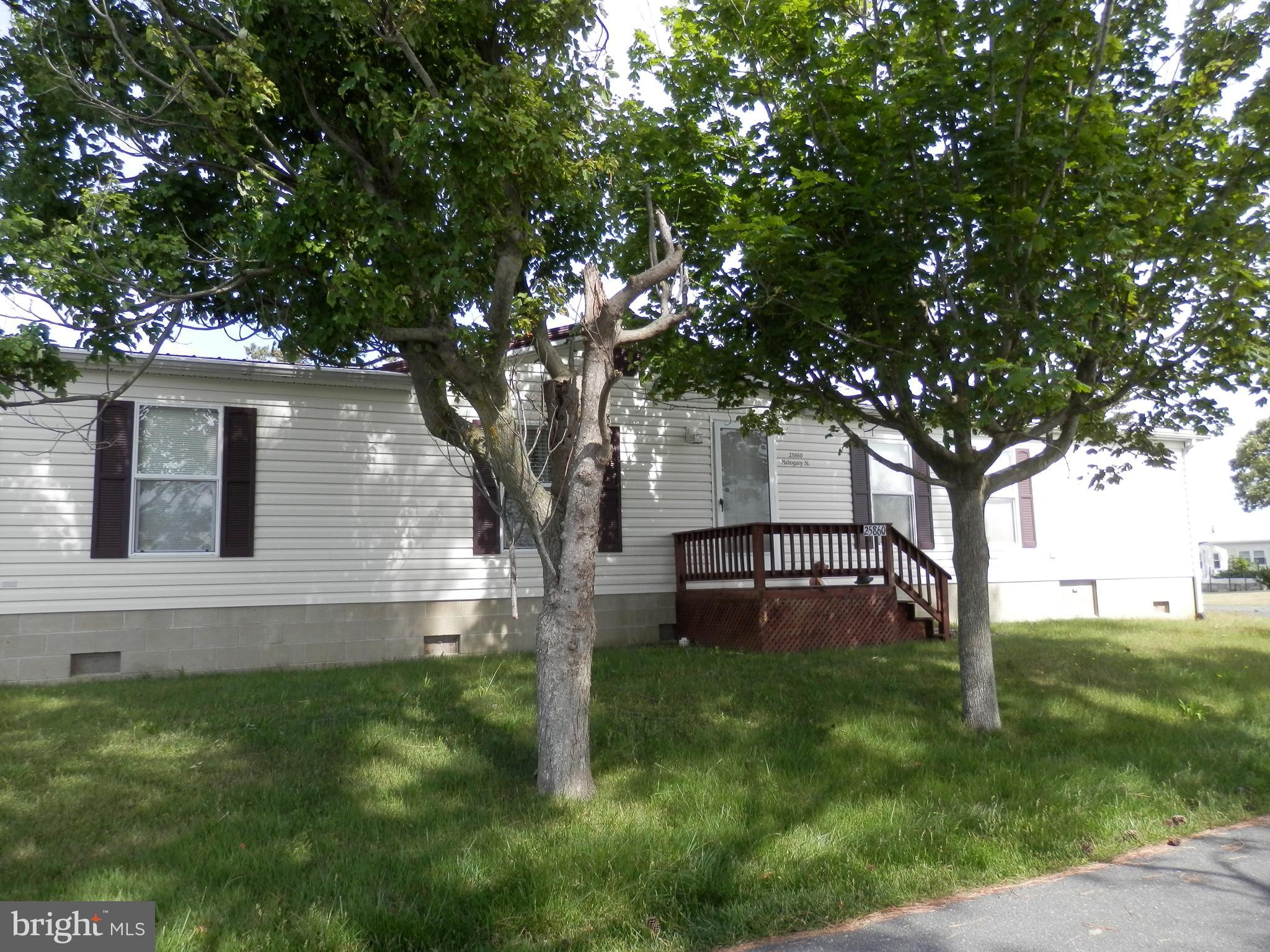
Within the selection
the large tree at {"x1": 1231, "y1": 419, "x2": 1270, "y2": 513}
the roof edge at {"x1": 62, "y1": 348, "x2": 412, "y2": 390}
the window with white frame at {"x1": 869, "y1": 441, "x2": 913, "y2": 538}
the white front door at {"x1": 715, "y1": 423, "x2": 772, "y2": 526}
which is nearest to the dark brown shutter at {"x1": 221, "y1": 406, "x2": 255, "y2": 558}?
the roof edge at {"x1": 62, "y1": 348, "x2": 412, "y2": 390}

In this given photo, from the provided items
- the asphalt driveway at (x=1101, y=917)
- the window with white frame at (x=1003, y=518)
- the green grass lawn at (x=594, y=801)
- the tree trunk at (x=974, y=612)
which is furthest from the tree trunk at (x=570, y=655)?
the window with white frame at (x=1003, y=518)

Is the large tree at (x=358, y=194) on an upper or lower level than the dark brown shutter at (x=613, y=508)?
upper

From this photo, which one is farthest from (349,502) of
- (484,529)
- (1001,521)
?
(1001,521)

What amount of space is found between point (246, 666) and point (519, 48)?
722 cm

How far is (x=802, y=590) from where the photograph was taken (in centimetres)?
1251

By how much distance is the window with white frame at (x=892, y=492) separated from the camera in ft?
51.4

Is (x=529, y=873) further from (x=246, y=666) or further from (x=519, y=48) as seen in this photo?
(x=246, y=666)

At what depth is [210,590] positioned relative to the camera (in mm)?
11031

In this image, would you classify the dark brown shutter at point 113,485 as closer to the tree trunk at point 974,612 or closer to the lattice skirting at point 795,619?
the lattice skirting at point 795,619

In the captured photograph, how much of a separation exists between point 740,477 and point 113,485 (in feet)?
26.7

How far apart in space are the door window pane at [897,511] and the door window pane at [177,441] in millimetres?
9621

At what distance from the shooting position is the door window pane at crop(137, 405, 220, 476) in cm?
1086

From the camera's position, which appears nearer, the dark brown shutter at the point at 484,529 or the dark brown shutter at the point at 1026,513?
the dark brown shutter at the point at 484,529

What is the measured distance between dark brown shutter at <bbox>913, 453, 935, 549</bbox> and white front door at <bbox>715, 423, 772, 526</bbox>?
2673mm
